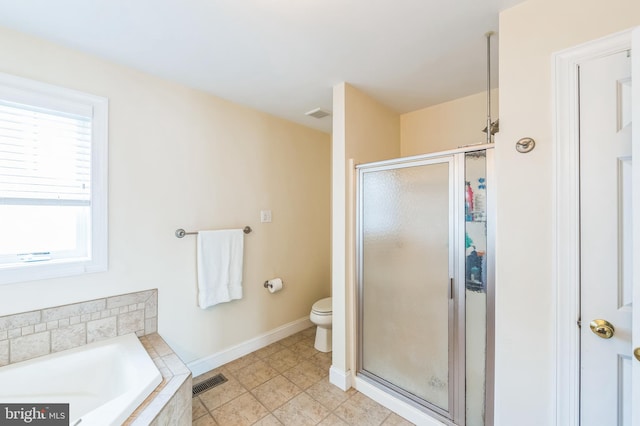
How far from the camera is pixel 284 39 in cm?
150

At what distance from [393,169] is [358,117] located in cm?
59

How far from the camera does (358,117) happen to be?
210 cm

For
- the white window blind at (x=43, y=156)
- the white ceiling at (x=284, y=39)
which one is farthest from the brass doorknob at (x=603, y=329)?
the white window blind at (x=43, y=156)

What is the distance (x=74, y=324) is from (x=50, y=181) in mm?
868

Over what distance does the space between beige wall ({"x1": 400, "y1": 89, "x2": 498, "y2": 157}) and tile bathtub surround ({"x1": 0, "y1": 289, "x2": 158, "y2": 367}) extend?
2597 millimetres

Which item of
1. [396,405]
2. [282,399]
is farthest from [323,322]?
[396,405]

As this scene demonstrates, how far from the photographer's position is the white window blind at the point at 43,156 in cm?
142

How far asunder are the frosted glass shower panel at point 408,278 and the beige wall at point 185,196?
108cm

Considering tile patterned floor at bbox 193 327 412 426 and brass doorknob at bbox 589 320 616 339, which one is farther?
tile patterned floor at bbox 193 327 412 426

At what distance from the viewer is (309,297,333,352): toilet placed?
94.7 inches

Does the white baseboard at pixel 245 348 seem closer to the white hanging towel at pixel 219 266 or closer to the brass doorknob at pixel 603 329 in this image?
the white hanging towel at pixel 219 266

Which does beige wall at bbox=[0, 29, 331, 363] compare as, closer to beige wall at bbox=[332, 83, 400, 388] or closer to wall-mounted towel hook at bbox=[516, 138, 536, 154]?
beige wall at bbox=[332, 83, 400, 388]

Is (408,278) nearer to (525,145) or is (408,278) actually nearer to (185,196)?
(525,145)

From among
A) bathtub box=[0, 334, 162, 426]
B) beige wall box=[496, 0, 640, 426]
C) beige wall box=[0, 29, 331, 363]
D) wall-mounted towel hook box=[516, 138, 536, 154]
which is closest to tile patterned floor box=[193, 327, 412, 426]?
beige wall box=[0, 29, 331, 363]
